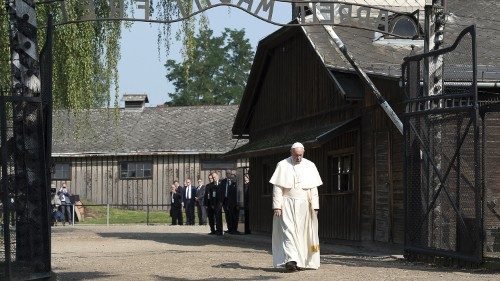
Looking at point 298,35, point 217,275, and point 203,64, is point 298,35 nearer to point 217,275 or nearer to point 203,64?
point 217,275

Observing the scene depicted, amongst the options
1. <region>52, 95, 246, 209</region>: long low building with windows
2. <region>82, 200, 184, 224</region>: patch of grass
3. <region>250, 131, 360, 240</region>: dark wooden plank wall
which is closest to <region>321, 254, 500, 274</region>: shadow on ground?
<region>250, 131, 360, 240</region>: dark wooden plank wall

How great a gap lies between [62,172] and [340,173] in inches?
1232

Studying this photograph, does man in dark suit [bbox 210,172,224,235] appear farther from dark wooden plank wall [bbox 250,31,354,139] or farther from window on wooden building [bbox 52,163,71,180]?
window on wooden building [bbox 52,163,71,180]

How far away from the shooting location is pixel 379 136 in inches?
952

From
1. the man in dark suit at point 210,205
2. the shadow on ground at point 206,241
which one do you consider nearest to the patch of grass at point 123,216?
the man in dark suit at point 210,205

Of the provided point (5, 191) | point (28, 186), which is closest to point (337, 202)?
point (28, 186)

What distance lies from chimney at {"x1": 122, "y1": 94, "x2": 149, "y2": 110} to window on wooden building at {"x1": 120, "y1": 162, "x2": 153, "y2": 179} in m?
5.79

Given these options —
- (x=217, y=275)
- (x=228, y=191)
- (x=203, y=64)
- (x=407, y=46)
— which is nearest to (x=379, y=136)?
(x=407, y=46)

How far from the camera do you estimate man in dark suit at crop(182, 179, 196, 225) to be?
1857 inches

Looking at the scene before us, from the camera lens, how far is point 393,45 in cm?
2678

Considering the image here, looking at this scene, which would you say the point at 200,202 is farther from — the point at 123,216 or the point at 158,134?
the point at 158,134

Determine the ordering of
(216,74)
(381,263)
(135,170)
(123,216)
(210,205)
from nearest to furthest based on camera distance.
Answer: (381,263) < (210,205) < (123,216) < (135,170) < (216,74)

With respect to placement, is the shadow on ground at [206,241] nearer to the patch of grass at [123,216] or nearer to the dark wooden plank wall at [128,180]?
the patch of grass at [123,216]

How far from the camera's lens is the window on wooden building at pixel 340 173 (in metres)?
26.1
